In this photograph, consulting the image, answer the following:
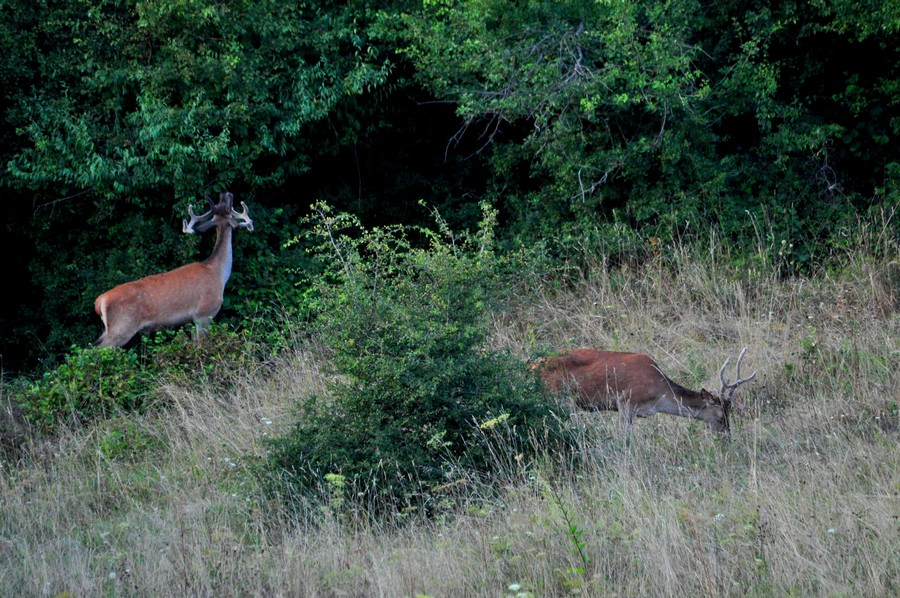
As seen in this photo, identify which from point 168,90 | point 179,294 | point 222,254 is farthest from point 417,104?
point 179,294

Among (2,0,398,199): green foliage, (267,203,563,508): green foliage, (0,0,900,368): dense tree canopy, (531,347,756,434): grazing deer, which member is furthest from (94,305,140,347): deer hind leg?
(531,347,756,434): grazing deer

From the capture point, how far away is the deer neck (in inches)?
457

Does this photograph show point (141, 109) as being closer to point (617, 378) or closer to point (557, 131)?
point (557, 131)

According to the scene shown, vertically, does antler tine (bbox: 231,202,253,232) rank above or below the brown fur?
above

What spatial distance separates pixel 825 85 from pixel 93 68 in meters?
9.44

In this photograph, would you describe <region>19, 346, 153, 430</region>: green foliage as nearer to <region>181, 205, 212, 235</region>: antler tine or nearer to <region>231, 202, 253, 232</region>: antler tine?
<region>181, 205, 212, 235</region>: antler tine

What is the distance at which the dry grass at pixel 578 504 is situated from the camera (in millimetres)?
4891

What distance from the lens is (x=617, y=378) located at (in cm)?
782

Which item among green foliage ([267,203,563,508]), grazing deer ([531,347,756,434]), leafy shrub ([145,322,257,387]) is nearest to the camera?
green foliage ([267,203,563,508])

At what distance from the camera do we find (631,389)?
305 inches

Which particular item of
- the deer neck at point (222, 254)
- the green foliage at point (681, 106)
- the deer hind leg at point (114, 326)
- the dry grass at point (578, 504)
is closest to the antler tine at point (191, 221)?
the deer neck at point (222, 254)

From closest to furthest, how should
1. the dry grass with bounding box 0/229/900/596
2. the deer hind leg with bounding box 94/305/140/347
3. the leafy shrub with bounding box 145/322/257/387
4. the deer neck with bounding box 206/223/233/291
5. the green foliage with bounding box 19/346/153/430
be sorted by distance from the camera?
the dry grass with bounding box 0/229/900/596 < the green foliage with bounding box 19/346/153/430 < the leafy shrub with bounding box 145/322/257/387 < the deer hind leg with bounding box 94/305/140/347 < the deer neck with bounding box 206/223/233/291

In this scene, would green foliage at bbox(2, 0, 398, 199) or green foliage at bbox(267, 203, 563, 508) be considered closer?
green foliage at bbox(267, 203, 563, 508)

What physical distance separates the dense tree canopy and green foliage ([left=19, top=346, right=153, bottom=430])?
252 cm
